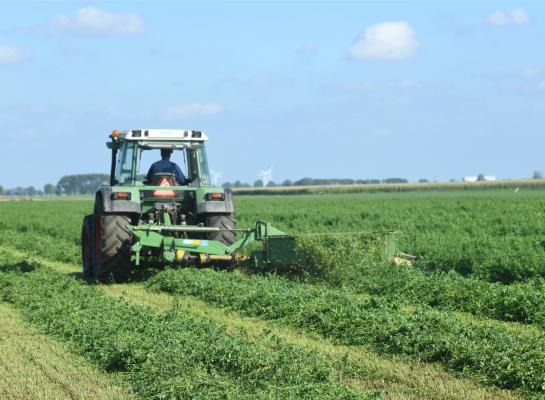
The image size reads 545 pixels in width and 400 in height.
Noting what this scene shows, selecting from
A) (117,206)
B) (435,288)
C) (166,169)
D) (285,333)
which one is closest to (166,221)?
(117,206)

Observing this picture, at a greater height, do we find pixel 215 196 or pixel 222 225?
pixel 215 196

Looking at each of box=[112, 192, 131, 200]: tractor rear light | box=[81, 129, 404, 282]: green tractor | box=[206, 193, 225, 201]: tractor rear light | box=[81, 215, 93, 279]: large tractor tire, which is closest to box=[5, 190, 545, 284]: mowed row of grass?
box=[81, 129, 404, 282]: green tractor

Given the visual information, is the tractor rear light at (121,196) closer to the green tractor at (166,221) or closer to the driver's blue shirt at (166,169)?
the green tractor at (166,221)

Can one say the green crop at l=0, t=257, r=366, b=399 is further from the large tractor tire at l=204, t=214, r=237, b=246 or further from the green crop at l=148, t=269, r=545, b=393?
the large tractor tire at l=204, t=214, r=237, b=246

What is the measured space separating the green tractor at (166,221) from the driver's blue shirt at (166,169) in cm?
10

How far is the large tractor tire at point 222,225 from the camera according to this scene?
13576 mm

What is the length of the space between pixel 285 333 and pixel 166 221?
16.4 feet

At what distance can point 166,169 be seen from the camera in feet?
46.3

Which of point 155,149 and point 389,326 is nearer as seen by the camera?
point 389,326

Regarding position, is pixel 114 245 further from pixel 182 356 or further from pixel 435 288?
pixel 182 356

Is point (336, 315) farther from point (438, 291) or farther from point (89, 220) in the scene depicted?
point (89, 220)

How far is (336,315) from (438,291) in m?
2.31

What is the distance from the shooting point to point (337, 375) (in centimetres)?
698

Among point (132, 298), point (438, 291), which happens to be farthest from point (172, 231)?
point (438, 291)
